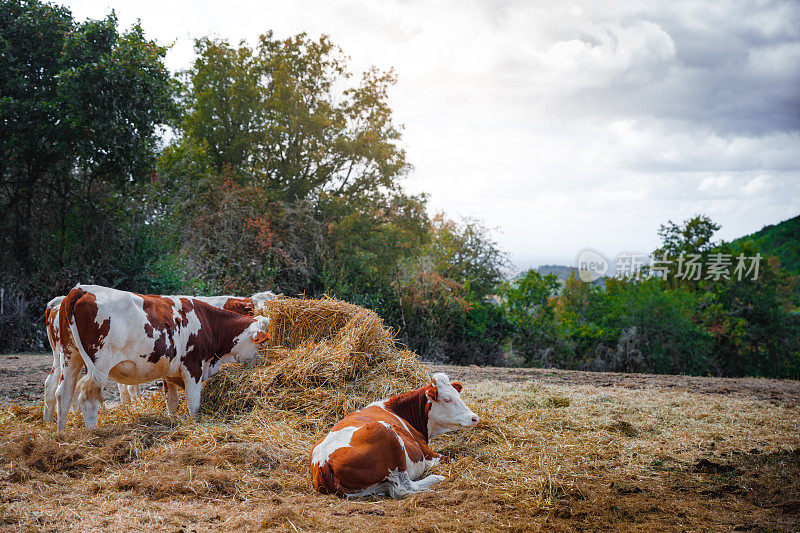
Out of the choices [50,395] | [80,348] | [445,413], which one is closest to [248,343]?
[80,348]

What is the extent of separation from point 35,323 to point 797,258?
112ft

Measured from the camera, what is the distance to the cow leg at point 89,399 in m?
5.13

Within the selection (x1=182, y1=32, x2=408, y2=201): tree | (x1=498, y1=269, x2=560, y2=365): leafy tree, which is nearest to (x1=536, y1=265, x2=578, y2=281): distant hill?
(x1=498, y1=269, x2=560, y2=365): leafy tree

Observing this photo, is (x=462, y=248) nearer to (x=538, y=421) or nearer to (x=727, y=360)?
(x=727, y=360)

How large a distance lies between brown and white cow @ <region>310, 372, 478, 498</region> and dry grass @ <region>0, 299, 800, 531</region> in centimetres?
16

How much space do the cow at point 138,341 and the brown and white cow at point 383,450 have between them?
2296 millimetres

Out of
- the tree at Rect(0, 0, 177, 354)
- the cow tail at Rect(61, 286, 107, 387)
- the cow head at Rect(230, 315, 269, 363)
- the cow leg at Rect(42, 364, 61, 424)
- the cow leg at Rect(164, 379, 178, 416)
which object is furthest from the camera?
the tree at Rect(0, 0, 177, 354)

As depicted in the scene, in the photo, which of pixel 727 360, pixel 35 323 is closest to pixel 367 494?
pixel 35 323

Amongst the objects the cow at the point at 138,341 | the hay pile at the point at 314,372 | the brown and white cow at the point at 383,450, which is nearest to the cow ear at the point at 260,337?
the cow at the point at 138,341

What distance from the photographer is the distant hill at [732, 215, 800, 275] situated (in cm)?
2966

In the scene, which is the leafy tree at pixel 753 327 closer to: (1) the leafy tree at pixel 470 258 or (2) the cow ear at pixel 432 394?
(1) the leafy tree at pixel 470 258

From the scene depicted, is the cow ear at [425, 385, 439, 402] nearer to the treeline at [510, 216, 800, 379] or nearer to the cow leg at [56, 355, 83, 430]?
the cow leg at [56, 355, 83, 430]

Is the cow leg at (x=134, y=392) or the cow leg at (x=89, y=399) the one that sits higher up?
the cow leg at (x=89, y=399)

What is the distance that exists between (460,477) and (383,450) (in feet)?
2.47
